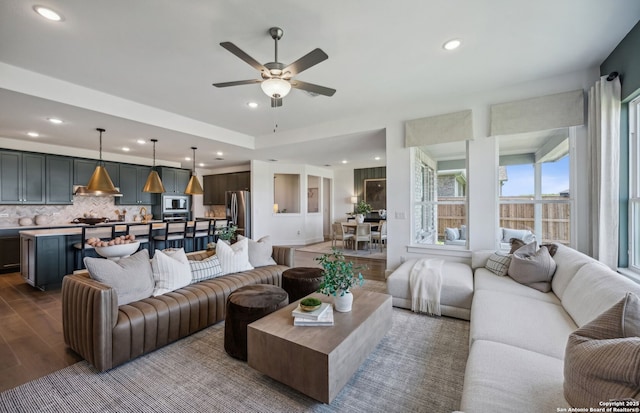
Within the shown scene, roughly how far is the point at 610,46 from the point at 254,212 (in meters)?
6.99

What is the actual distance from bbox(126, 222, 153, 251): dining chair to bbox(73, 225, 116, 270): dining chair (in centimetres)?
25

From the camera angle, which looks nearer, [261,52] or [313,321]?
[313,321]

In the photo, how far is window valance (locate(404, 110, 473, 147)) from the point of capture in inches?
148

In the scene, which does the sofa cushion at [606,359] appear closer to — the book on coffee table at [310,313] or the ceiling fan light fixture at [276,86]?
the book on coffee table at [310,313]

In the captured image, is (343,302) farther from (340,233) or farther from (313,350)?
(340,233)

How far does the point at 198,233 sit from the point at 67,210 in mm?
3357

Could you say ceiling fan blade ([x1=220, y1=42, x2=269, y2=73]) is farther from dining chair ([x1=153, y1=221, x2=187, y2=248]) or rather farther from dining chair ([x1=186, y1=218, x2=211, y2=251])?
dining chair ([x1=186, y1=218, x2=211, y2=251])

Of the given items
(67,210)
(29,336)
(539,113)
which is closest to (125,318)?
(29,336)

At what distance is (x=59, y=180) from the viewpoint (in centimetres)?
561

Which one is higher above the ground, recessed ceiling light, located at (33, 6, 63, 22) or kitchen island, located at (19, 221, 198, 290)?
recessed ceiling light, located at (33, 6, 63, 22)

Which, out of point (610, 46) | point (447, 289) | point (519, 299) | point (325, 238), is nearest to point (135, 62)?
point (447, 289)

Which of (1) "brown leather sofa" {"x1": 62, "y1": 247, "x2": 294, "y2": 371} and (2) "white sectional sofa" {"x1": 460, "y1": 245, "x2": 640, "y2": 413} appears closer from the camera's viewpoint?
(2) "white sectional sofa" {"x1": 460, "y1": 245, "x2": 640, "y2": 413}

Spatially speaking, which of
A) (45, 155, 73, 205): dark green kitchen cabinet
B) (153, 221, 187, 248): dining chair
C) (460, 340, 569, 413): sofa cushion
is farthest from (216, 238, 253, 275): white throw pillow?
(45, 155, 73, 205): dark green kitchen cabinet

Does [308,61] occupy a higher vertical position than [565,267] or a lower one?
higher
